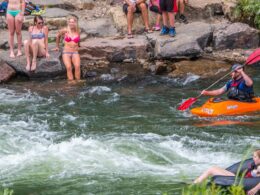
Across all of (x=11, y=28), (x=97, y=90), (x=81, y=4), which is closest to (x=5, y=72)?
(x=11, y=28)

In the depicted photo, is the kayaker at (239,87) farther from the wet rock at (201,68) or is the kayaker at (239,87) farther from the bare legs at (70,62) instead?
the bare legs at (70,62)

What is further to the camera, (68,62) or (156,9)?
(156,9)

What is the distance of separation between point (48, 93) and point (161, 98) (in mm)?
1943

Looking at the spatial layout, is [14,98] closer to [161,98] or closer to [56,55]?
[56,55]

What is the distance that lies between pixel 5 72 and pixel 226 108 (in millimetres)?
4223

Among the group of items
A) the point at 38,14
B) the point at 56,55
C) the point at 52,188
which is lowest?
the point at 52,188

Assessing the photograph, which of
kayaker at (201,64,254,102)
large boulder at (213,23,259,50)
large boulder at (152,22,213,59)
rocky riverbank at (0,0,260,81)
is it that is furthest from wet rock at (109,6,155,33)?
kayaker at (201,64,254,102)

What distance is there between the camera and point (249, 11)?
12312 mm

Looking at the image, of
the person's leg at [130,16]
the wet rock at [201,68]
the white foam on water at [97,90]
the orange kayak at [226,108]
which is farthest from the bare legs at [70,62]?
the orange kayak at [226,108]

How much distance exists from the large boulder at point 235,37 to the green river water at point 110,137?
1.44m

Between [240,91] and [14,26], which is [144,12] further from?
[240,91]

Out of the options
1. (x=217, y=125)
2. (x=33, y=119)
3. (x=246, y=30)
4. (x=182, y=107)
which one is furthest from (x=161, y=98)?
(x=246, y=30)

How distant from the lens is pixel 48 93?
33.0ft

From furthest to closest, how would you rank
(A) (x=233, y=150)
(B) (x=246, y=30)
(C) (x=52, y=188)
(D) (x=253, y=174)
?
(B) (x=246, y=30), (A) (x=233, y=150), (C) (x=52, y=188), (D) (x=253, y=174)
